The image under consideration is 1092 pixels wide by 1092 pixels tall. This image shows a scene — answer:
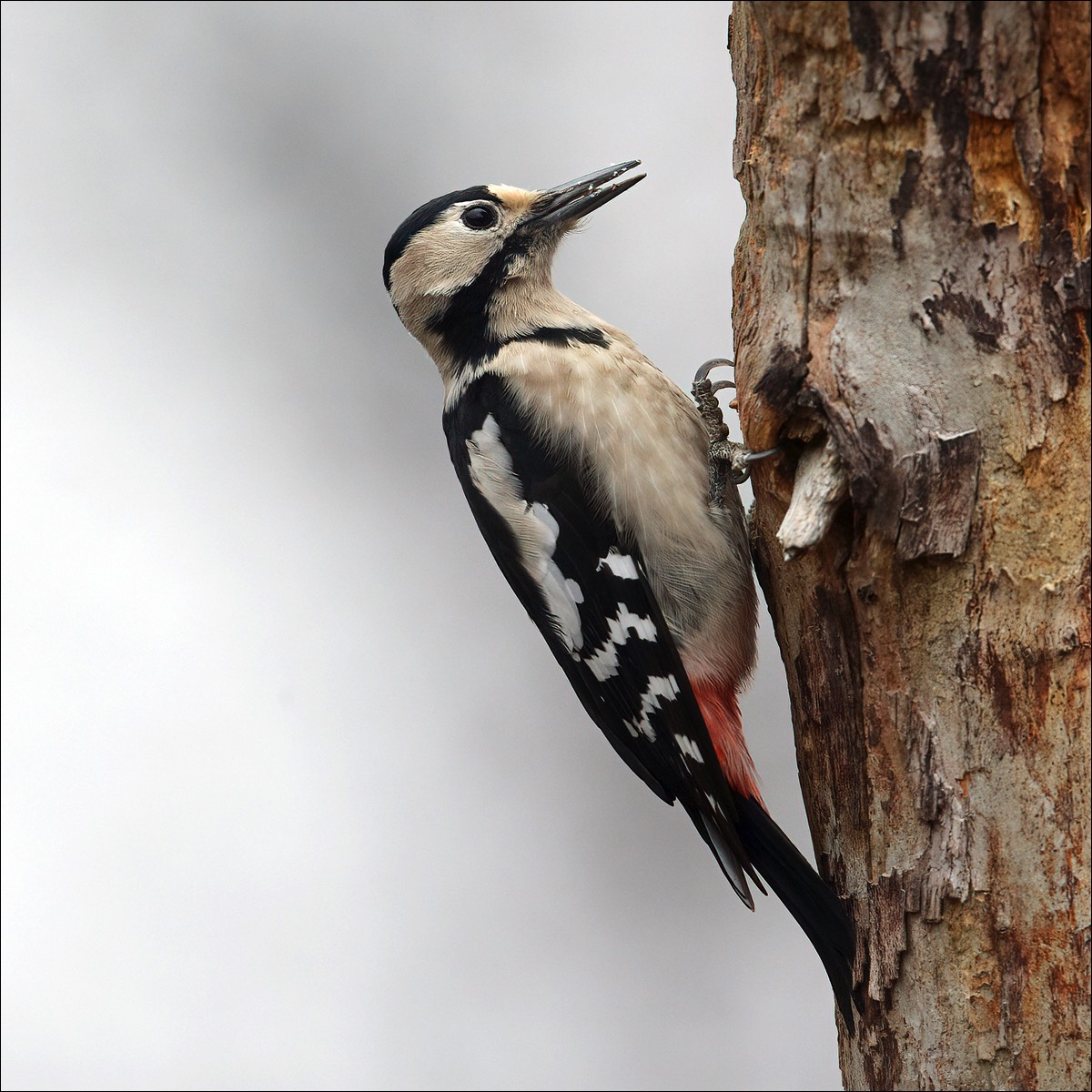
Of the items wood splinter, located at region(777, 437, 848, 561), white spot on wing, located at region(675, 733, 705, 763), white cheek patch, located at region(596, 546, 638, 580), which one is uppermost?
wood splinter, located at region(777, 437, 848, 561)

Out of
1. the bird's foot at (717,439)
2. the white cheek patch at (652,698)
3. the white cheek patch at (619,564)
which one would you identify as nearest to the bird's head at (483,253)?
the bird's foot at (717,439)

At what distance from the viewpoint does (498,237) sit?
2326 millimetres

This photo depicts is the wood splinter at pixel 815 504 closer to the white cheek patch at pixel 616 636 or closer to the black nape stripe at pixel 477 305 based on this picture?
the white cheek patch at pixel 616 636

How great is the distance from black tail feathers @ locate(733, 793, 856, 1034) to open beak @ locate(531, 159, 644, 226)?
1287mm

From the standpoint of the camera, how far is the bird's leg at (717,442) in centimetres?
206

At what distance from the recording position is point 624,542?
2064 millimetres

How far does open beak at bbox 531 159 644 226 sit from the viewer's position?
2.32 meters

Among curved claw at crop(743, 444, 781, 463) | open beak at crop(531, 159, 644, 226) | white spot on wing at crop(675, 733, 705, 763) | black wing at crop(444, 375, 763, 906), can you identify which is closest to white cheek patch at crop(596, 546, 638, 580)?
black wing at crop(444, 375, 763, 906)

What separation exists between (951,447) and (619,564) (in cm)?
75

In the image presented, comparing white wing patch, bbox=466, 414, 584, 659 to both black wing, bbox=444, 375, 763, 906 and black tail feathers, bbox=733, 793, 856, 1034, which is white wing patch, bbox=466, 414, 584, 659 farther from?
black tail feathers, bbox=733, 793, 856, 1034

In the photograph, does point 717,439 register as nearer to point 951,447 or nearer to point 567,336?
point 567,336

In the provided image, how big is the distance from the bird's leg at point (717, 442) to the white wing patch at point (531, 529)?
315 millimetres

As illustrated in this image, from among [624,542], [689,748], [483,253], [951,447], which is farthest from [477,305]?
[951,447]

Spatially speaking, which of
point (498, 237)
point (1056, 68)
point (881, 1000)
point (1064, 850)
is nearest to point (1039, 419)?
point (1056, 68)
